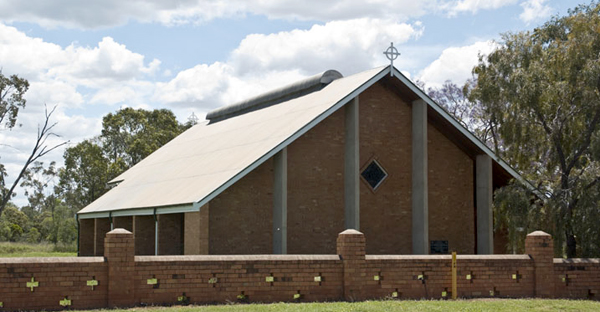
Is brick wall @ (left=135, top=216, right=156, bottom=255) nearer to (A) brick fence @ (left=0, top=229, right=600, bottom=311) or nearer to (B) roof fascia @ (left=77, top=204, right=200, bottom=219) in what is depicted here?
(B) roof fascia @ (left=77, top=204, right=200, bottom=219)

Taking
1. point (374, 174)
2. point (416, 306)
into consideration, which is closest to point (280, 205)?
point (374, 174)

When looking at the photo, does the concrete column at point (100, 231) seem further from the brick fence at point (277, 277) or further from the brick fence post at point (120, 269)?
the brick fence post at point (120, 269)

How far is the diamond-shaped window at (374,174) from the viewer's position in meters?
24.3

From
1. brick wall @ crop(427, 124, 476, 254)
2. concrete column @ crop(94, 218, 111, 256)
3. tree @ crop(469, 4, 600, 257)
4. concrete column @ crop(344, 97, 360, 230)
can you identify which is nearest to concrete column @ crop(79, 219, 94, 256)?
concrete column @ crop(94, 218, 111, 256)

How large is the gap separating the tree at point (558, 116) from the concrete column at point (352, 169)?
3.76 metres

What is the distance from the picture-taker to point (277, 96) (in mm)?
30062

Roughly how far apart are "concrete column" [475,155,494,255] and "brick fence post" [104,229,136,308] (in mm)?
13486

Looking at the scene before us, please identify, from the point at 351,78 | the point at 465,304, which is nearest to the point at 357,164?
the point at 351,78

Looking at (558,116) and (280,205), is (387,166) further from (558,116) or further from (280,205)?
(558,116)

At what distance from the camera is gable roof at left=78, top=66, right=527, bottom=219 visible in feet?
70.7

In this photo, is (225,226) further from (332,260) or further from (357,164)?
(332,260)

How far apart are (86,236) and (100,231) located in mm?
2496

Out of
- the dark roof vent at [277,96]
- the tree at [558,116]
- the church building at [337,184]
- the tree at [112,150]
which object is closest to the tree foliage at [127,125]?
the tree at [112,150]

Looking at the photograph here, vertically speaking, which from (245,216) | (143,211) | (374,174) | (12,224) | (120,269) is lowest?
(120,269)
